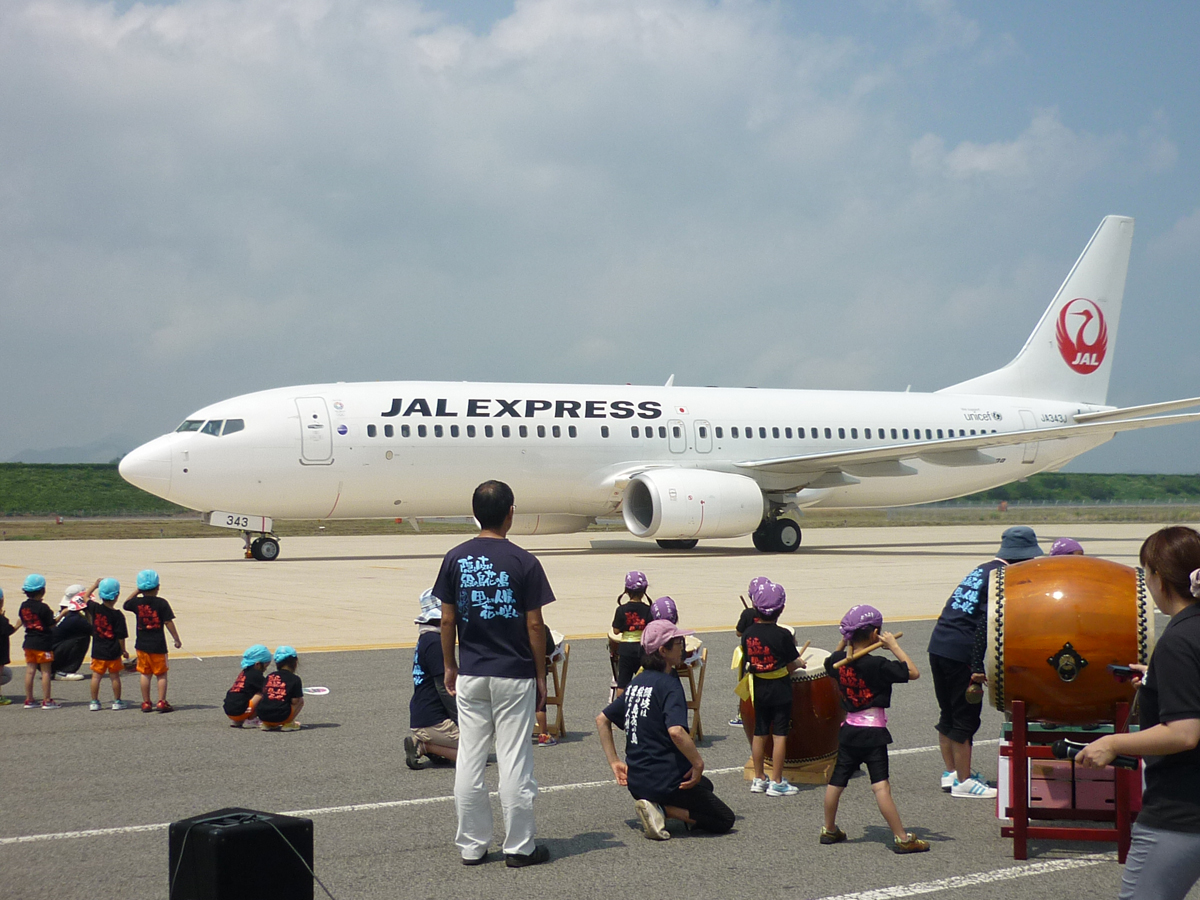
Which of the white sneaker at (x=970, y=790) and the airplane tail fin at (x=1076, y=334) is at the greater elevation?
the airplane tail fin at (x=1076, y=334)

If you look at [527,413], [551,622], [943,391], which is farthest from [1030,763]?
[943,391]

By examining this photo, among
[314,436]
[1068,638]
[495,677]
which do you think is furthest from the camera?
[314,436]

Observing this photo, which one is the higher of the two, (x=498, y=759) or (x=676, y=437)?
(x=676, y=437)

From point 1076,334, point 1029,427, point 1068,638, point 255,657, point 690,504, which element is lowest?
point 255,657

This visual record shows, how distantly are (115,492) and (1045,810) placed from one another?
7624 cm

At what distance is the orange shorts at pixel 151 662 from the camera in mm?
9062

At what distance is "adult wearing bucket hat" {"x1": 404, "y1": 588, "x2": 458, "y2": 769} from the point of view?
737 centimetres

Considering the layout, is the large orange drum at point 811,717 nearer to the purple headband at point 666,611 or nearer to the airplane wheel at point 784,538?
the purple headband at point 666,611

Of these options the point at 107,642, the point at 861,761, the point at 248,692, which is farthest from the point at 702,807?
the point at 107,642

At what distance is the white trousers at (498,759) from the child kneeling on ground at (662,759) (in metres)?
0.61

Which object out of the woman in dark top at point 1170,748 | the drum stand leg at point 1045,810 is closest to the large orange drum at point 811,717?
the drum stand leg at point 1045,810

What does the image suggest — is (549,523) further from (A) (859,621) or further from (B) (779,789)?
(A) (859,621)

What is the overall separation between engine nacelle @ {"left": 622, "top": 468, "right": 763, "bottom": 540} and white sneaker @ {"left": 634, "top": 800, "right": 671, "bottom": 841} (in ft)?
62.9

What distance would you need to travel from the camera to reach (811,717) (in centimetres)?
696
